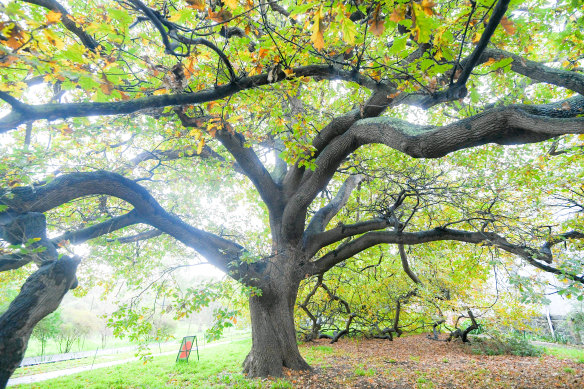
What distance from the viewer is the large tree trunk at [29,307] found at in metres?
2.35

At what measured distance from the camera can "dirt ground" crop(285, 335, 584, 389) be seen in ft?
18.0

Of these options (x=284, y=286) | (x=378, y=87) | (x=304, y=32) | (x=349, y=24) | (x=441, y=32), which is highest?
(x=304, y=32)

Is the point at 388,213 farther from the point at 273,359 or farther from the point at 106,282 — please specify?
the point at 106,282

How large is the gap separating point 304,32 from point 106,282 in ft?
28.0

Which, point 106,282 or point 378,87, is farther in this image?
point 106,282

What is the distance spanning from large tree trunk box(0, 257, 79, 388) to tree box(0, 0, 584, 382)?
0.04 ft

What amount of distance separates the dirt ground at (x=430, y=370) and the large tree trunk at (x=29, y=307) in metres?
4.25

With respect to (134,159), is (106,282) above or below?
below

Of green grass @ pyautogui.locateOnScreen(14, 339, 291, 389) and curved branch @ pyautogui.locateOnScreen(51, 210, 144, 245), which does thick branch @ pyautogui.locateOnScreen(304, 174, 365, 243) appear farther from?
curved branch @ pyautogui.locateOnScreen(51, 210, 144, 245)

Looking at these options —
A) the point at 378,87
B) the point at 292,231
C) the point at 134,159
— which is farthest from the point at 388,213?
the point at 134,159

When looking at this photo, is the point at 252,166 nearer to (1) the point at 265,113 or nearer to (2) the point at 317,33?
(1) the point at 265,113

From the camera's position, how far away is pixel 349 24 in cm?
164

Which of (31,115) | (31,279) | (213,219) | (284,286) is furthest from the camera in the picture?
(213,219)

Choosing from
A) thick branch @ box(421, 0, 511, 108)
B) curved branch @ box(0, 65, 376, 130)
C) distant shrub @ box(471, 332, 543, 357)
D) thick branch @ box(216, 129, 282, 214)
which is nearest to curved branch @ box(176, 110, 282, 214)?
thick branch @ box(216, 129, 282, 214)
